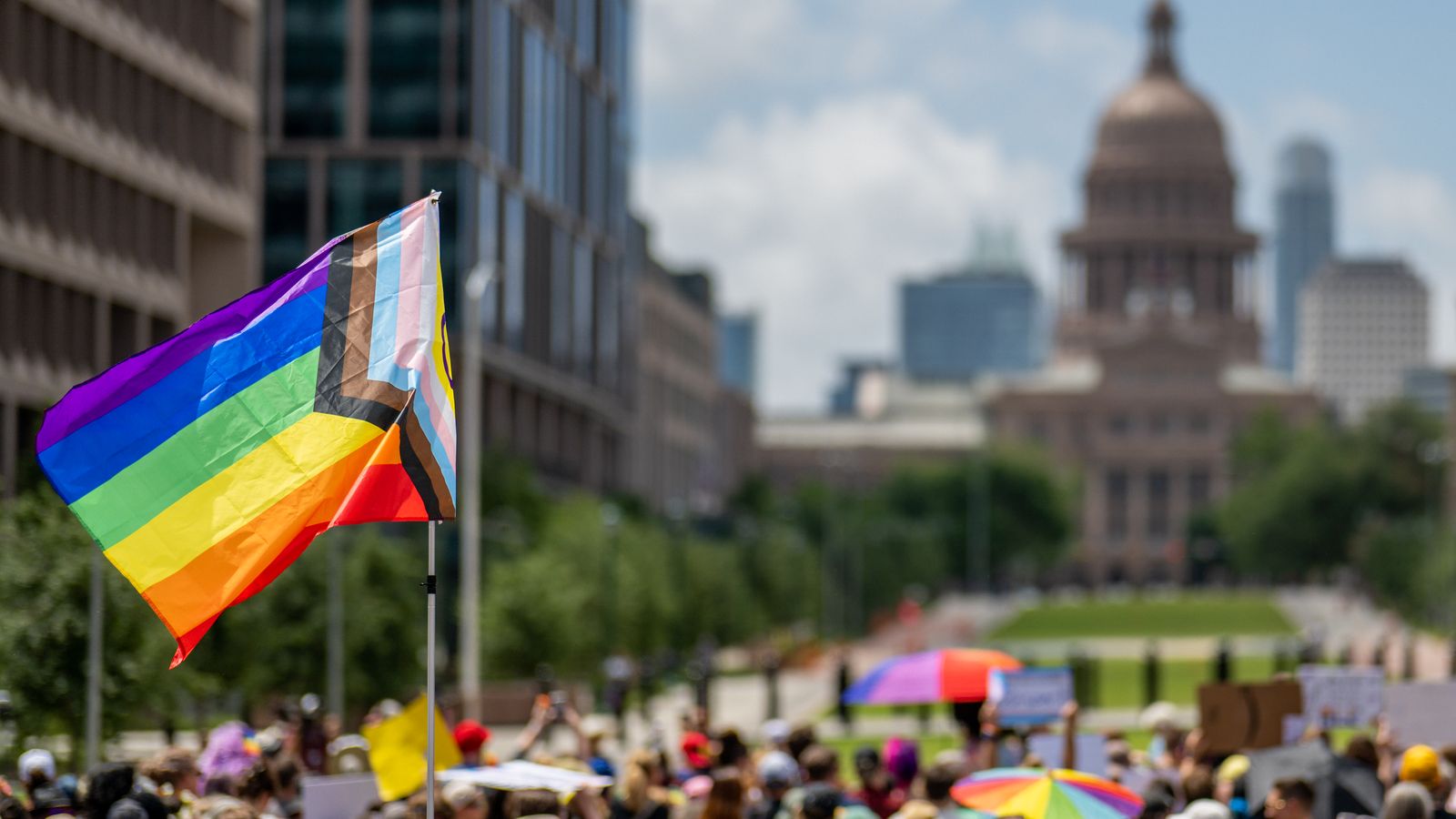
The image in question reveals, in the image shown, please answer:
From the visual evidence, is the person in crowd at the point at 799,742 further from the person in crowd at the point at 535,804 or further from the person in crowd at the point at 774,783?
the person in crowd at the point at 535,804

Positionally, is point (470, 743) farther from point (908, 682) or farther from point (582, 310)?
point (582, 310)

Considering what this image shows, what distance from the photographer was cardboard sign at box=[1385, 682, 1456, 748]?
Result: 21.7 meters

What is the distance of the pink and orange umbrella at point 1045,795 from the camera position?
16578mm

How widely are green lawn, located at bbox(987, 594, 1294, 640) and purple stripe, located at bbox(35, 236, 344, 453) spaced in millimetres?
94268

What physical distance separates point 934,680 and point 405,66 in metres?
60.3

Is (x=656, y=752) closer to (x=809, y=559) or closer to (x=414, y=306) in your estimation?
(x=414, y=306)

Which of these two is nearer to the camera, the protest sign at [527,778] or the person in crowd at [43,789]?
the protest sign at [527,778]

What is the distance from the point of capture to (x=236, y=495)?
14.3 metres

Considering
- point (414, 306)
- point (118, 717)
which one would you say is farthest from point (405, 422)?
point (118, 717)

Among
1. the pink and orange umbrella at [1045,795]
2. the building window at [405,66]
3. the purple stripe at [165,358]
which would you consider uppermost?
the building window at [405,66]

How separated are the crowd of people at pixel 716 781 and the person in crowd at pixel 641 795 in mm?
12

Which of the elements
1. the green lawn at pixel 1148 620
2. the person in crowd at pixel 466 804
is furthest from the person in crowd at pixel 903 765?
the green lawn at pixel 1148 620

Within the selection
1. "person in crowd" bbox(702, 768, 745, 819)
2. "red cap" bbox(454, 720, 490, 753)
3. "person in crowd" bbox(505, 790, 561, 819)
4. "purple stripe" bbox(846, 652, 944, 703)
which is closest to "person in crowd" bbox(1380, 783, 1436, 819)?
"person in crowd" bbox(702, 768, 745, 819)

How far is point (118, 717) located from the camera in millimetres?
32188
